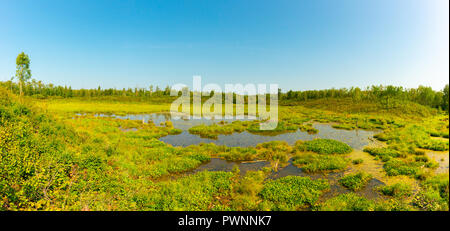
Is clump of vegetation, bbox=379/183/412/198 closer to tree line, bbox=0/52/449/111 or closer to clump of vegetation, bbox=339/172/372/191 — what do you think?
clump of vegetation, bbox=339/172/372/191

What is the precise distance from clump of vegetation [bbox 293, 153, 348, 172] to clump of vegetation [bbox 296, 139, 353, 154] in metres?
2.68

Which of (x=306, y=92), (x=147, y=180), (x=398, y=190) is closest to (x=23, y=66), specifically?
(x=147, y=180)

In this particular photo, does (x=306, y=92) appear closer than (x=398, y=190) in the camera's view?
No

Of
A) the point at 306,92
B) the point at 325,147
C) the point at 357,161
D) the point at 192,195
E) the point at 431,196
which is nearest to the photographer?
the point at 431,196

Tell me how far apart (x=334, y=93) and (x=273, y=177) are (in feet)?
333

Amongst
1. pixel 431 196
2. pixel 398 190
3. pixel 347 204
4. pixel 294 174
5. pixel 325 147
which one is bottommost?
pixel 294 174

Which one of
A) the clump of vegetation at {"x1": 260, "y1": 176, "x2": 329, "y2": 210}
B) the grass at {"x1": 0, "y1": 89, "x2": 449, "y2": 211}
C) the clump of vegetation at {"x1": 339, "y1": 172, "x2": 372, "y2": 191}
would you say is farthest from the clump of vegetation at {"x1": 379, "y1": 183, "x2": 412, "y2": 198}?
the clump of vegetation at {"x1": 260, "y1": 176, "x2": 329, "y2": 210}

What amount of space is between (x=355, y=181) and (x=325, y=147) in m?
7.91

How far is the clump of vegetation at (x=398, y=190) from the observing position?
937 cm

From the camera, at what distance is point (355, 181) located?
11039 mm

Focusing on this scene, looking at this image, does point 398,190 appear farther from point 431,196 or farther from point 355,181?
point 355,181

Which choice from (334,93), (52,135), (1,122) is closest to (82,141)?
(52,135)
